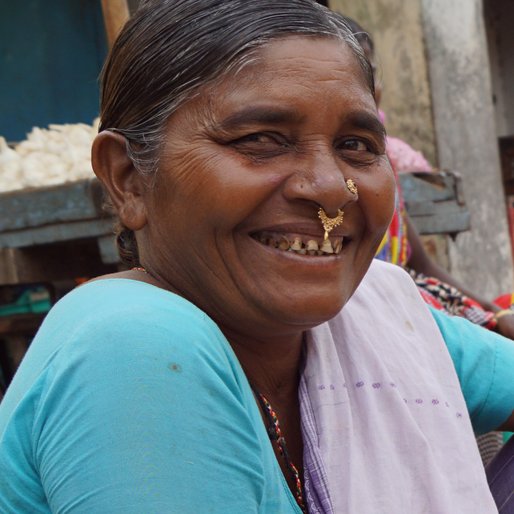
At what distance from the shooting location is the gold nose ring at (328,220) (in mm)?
1394

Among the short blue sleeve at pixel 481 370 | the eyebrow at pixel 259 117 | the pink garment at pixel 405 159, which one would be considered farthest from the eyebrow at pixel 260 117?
the pink garment at pixel 405 159

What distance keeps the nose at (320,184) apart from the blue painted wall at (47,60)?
4.15 m

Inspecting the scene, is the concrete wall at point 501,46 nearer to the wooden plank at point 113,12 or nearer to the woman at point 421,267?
the woman at point 421,267

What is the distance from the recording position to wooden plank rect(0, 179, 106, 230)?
2947mm

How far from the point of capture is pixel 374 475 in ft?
4.81

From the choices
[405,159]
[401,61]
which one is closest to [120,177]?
[405,159]

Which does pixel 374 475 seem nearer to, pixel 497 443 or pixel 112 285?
pixel 112 285

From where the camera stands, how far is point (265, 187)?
1349mm

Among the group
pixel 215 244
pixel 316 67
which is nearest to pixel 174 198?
pixel 215 244

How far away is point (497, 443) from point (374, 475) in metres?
1.43

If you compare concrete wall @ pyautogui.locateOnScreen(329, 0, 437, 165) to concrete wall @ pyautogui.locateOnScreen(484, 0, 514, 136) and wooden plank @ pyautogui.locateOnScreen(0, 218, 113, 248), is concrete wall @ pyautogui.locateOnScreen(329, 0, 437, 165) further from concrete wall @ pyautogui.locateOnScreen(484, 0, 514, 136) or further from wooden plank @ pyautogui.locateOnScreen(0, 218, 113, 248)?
wooden plank @ pyautogui.locateOnScreen(0, 218, 113, 248)

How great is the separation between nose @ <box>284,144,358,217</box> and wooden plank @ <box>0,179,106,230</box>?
1640 mm

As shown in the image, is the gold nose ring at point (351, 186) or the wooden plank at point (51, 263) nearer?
the gold nose ring at point (351, 186)

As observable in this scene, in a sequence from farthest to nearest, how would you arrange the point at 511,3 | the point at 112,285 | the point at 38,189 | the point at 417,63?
the point at 511,3, the point at 417,63, the point at 38,189, the point at 112,285
